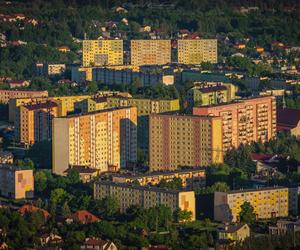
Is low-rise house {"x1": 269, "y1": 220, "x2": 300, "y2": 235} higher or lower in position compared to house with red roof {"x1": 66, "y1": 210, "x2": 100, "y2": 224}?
lower

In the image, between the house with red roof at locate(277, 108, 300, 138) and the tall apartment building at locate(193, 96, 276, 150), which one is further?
the house with red roof at locate(277, 108, 300, 138)

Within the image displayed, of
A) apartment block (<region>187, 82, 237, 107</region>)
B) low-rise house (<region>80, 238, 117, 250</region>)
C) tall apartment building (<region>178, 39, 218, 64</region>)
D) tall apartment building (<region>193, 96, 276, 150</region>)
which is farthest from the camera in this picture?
tall apartment building (<region>178, 39, 218, 64</region>)

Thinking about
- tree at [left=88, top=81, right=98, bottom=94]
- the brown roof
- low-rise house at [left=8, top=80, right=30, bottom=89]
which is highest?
A: low-rise house at [left=8, top=80, right=30, bottom=89]

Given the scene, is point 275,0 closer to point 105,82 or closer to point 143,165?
point 105,82

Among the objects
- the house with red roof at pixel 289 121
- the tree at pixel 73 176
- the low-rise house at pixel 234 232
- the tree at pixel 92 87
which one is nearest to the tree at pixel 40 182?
the tree at pixel 73 176

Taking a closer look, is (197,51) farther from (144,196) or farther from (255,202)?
(255,202)

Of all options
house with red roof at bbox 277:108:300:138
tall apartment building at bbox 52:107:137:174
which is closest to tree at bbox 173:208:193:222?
tall apartment building at bbox 52:107:137:174

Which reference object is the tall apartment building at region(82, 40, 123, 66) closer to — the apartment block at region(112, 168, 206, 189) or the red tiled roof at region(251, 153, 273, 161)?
the red tiled roof at region(251, 153, 273, 161)

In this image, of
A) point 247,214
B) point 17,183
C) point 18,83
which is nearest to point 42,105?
point 17,183
